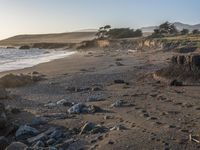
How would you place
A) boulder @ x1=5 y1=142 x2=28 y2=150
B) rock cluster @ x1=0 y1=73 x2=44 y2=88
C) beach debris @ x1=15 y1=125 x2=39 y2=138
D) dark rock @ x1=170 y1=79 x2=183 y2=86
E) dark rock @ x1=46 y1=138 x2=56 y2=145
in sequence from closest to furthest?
boulder @ x1=5 y1=142 x2=28 y2=150, dark rock @ x1=46 y1=138 x2=56 y2=145, beach debris @ x1=15 y1=125 x2=39 y2=138, dark rock @ x1=170 y1=79 x2=183 y2=86, rock cluster @ x1=0 y1=73 x2=44 y2=88

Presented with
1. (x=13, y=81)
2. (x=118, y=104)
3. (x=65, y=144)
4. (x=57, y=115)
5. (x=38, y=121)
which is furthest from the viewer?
(x=13, y=81)

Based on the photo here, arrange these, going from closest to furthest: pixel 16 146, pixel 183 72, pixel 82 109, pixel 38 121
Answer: pixel 16 146
pixel 38 121
pixel 82 109
pixel 183 72

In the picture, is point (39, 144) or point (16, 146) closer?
point (16, 146)

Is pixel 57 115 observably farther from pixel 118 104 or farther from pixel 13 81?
pixel 13 81

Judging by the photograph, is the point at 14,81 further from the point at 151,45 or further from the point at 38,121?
the point at 151,45

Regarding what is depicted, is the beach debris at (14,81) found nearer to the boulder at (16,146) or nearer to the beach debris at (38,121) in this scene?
the beach debris at (38,121)

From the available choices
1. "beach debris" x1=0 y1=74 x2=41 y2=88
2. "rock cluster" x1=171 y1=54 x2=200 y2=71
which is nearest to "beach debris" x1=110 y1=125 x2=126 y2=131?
"rock cluster" x1=171 y1=54 x2=200 y2=71

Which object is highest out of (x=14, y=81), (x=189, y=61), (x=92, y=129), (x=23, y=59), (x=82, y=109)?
(x=189, y=61)

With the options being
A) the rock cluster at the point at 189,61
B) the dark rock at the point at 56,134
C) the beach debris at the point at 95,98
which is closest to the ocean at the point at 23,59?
the rock cluster at the point at 189,61

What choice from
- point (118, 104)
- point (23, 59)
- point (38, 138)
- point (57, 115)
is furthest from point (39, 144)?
point (23, 59)

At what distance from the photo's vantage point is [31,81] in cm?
2152

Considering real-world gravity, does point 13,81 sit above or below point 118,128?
below

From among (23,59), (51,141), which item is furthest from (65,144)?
(23,59)

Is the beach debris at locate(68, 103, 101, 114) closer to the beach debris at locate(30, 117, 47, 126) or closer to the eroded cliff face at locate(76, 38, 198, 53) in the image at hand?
the beach debris at locate(30, 117, 47, 126)
